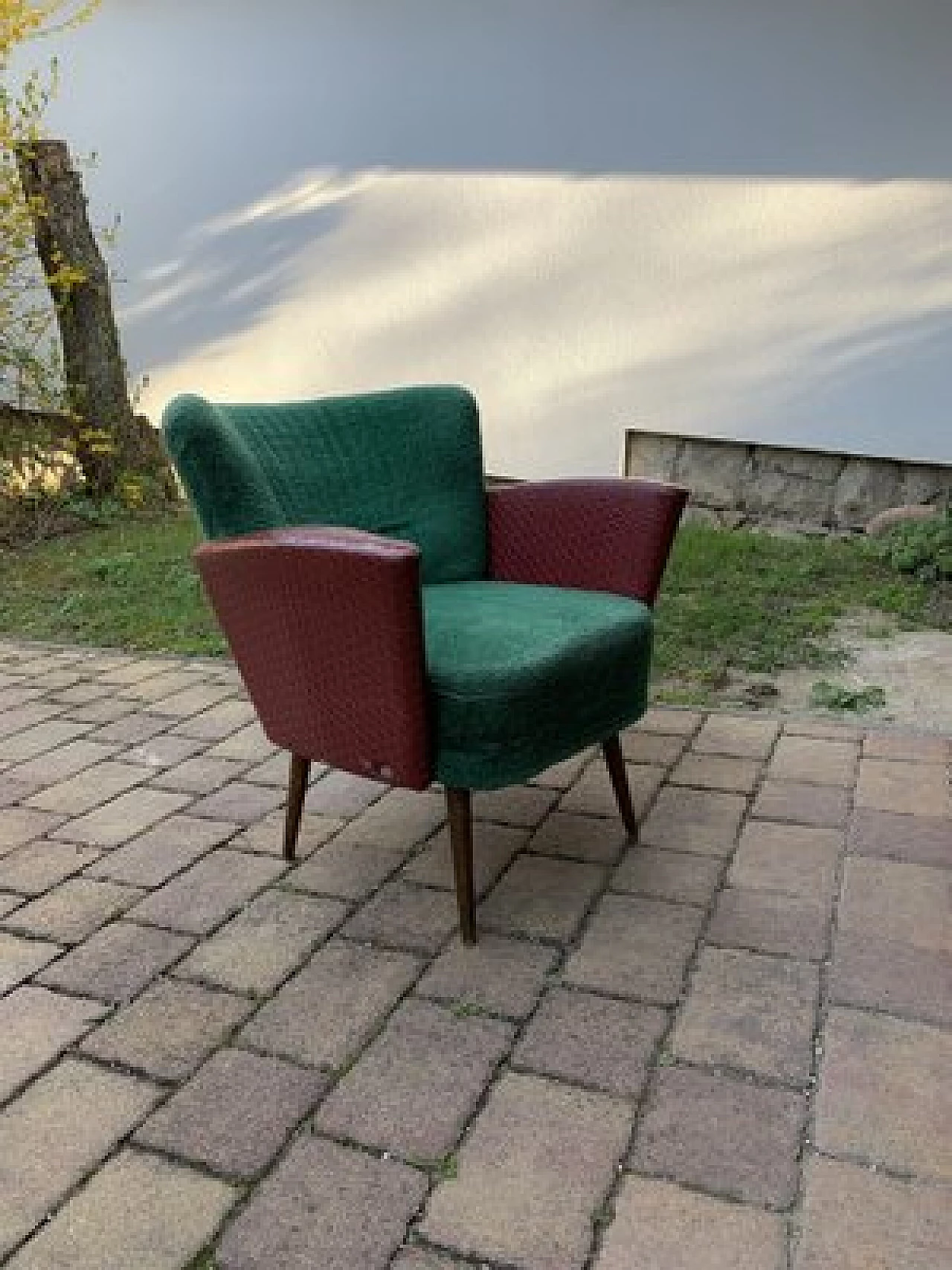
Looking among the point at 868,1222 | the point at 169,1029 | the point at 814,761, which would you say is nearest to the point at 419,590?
the point at 169,1029

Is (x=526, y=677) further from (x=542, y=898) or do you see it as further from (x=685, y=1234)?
(x=685, y=1234)

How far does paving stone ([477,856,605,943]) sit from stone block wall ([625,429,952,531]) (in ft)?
8.01

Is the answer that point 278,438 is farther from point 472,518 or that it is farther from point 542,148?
point 542,148

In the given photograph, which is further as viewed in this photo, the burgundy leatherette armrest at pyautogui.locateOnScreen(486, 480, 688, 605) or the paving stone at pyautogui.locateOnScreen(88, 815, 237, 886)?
the burgundy leatherette armrest at pyautogui.locateOnScreen(486, 480, 688, 605)

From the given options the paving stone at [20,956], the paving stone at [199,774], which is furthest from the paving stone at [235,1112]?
the paving stone at [199,774]

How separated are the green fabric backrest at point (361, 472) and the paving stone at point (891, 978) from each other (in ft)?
3.56

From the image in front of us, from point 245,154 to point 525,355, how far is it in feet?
5.09

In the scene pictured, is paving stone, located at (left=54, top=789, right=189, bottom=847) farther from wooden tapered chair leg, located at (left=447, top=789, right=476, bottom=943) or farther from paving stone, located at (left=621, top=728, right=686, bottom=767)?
paving stone, located at (left=621, top=728, right=686, bottom=767)

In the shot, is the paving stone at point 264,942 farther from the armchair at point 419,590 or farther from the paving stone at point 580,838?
the paving stone at point 580,838

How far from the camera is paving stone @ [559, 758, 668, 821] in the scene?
2.38 m

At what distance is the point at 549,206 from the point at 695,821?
2.91 metres

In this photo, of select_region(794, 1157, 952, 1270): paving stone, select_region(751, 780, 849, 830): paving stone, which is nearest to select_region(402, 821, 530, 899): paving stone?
select_region(751, 780, 849, 830): paving stone

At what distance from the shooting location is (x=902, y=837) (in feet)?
7.25

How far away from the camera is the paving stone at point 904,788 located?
233 cm
